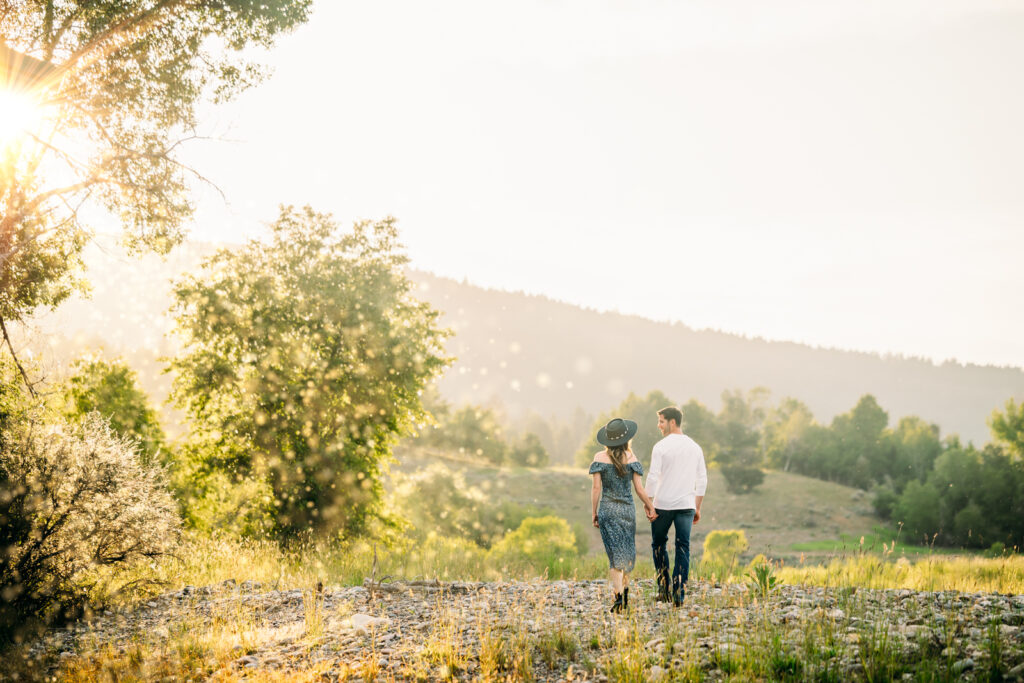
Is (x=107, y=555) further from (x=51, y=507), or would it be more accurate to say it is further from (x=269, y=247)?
(x=269, y=247)

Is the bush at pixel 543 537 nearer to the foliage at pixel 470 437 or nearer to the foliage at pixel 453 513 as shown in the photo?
the foliage at pixel 453 513

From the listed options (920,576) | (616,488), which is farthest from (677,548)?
(920,576)

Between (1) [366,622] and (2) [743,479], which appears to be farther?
(2) [743,479]

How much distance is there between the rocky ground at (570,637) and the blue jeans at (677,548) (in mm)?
413

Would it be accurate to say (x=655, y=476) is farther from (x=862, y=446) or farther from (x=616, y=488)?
(x=862, y=446)

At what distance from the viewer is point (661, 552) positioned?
8.88m

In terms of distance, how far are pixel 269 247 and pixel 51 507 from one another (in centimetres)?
1206

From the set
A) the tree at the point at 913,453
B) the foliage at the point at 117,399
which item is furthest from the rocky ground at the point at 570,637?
the tree at the point at 913,453

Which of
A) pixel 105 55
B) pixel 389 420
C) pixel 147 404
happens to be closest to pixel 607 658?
pixel 105 55

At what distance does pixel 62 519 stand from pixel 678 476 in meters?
9.97

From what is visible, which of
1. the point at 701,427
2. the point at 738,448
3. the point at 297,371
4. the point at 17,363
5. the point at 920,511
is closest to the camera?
the point at 17,363

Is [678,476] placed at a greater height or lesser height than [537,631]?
greater

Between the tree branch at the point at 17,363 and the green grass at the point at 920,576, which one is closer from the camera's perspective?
the green grass at the point at 920,576

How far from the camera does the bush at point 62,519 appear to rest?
29.8 feet
